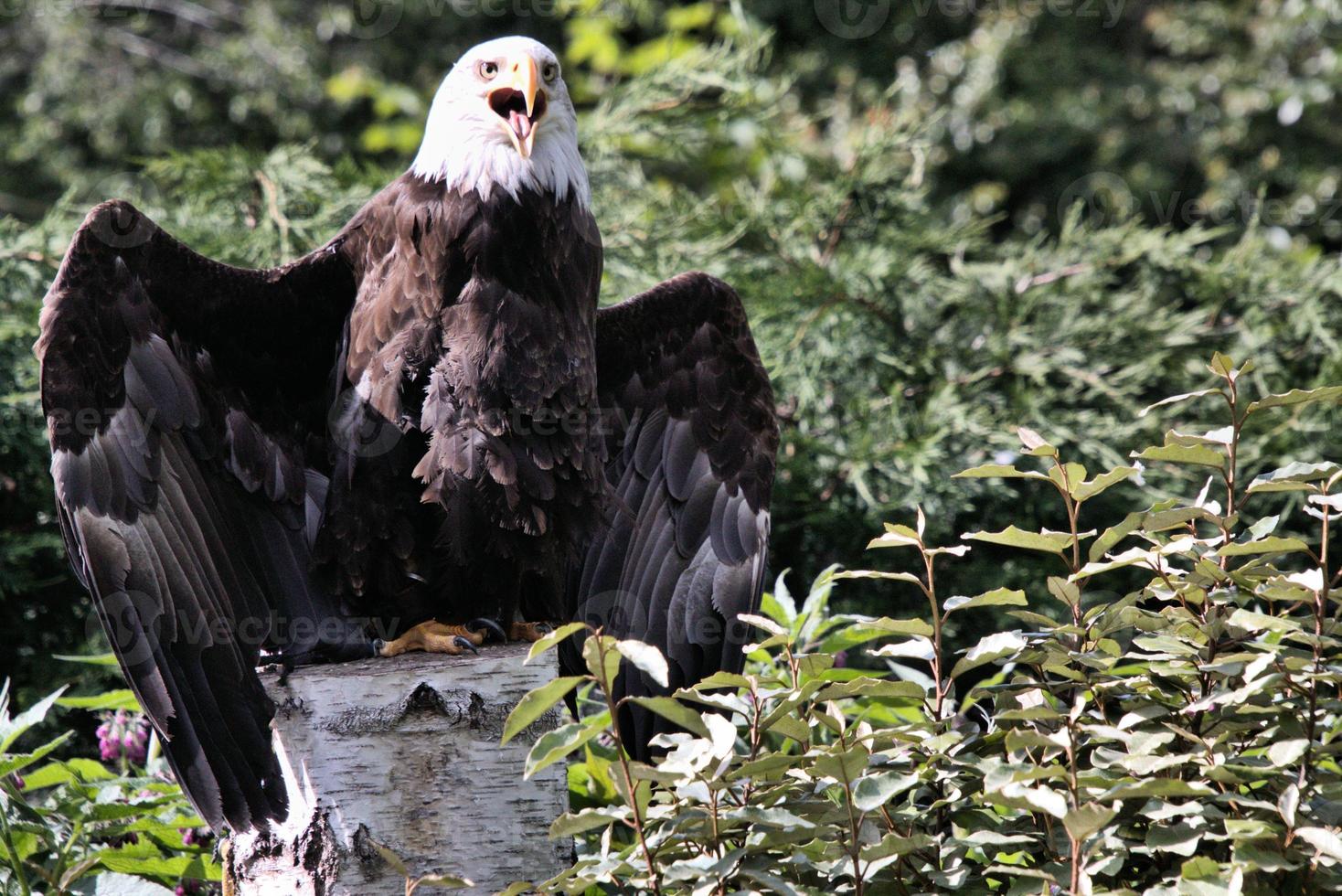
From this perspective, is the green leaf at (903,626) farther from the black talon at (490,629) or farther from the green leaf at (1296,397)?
the black talon at (490,629)

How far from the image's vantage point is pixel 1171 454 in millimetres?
1843

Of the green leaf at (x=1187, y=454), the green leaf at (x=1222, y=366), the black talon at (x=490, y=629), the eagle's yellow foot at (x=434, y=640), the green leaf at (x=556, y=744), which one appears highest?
the green leaf at (x=1222, y=366)

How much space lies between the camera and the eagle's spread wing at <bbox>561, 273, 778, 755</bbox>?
11.1 feet

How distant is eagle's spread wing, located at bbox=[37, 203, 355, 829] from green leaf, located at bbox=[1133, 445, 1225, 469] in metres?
1.54

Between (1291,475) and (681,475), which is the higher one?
(1291,475)

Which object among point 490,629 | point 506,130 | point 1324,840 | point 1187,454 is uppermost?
point 506,130

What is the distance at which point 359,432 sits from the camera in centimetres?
299

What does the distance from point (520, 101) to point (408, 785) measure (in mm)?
1637

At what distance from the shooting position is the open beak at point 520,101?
3.05 metres

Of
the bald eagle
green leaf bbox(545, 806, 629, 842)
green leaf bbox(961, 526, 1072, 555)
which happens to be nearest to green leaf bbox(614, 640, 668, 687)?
green leaf bbox(545, 806, 629, 842)

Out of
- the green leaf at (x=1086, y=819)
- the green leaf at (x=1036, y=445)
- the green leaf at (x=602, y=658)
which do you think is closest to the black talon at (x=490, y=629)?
the green leaf at (x=602, y=658)

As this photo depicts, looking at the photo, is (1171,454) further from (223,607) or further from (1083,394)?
(1083,394)

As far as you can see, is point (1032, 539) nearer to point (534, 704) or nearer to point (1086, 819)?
point (1086, 819)

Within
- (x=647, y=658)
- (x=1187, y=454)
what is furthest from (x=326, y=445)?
(x=1187, y=454)
